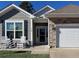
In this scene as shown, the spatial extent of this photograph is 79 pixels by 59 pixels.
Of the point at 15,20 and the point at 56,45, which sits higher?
the point at 15,20

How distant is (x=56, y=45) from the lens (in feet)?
88.3

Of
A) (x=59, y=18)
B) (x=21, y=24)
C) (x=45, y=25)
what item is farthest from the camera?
(x=45, y=25)

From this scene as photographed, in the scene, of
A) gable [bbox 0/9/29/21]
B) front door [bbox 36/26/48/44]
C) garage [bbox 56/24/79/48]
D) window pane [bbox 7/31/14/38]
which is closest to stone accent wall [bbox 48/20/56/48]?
garage [bbox 56/24/79/48]

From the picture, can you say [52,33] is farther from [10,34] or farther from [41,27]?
[41,27]

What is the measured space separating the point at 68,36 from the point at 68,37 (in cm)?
10

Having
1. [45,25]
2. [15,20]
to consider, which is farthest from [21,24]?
[45,25]

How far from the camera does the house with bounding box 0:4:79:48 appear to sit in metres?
26.8

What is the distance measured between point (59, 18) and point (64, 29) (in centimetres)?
128

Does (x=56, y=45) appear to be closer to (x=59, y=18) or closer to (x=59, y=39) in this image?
(x=59, y=39)

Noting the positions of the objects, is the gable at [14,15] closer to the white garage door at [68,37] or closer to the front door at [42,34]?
the front door at [42,34]

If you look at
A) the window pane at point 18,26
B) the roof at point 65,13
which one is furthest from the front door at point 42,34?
the roof at point 65,13

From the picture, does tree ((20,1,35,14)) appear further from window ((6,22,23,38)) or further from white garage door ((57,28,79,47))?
white garage door ((57,28,79,47))

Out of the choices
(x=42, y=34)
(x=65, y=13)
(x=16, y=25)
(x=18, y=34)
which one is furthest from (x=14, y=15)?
(x=65, y=13)

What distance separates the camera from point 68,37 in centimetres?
2706
